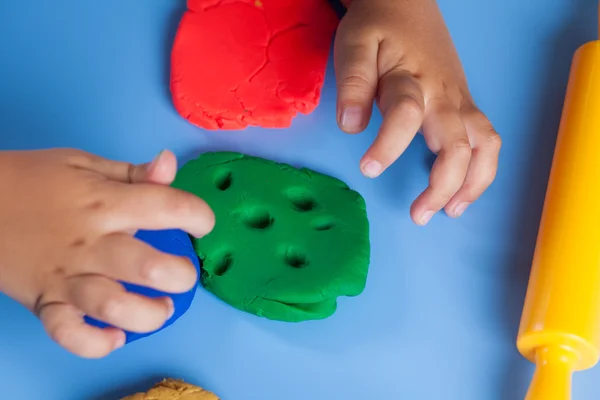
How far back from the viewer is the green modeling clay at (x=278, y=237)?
23.3 inches

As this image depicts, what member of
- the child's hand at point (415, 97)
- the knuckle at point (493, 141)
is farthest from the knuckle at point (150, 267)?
the knuckle at point (493, 141)

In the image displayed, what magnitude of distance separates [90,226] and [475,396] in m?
0.36

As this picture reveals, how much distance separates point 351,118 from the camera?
0.63 metres

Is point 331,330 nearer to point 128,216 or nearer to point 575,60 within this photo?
point 128,216

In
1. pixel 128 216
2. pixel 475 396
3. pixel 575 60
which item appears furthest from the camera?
pixel 575 60

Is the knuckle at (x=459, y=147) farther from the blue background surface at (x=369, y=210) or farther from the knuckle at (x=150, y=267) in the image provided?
the knuckle at (x=150, y=267)

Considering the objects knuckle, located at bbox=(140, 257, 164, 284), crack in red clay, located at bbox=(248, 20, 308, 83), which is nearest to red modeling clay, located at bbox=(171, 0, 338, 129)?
crack in red clay, located at bbox=(248, 20, 308, 83)

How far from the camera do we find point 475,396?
59cm

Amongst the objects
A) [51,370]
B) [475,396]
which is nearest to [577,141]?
[475,396]

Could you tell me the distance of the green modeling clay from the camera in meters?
0.59

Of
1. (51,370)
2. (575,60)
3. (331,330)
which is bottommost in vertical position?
(51,370)

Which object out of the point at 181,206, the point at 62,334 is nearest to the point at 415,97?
the point at 181,206

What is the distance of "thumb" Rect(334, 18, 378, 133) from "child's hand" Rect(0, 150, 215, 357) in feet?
0.65

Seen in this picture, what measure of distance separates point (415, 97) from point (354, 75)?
0.06 meters
